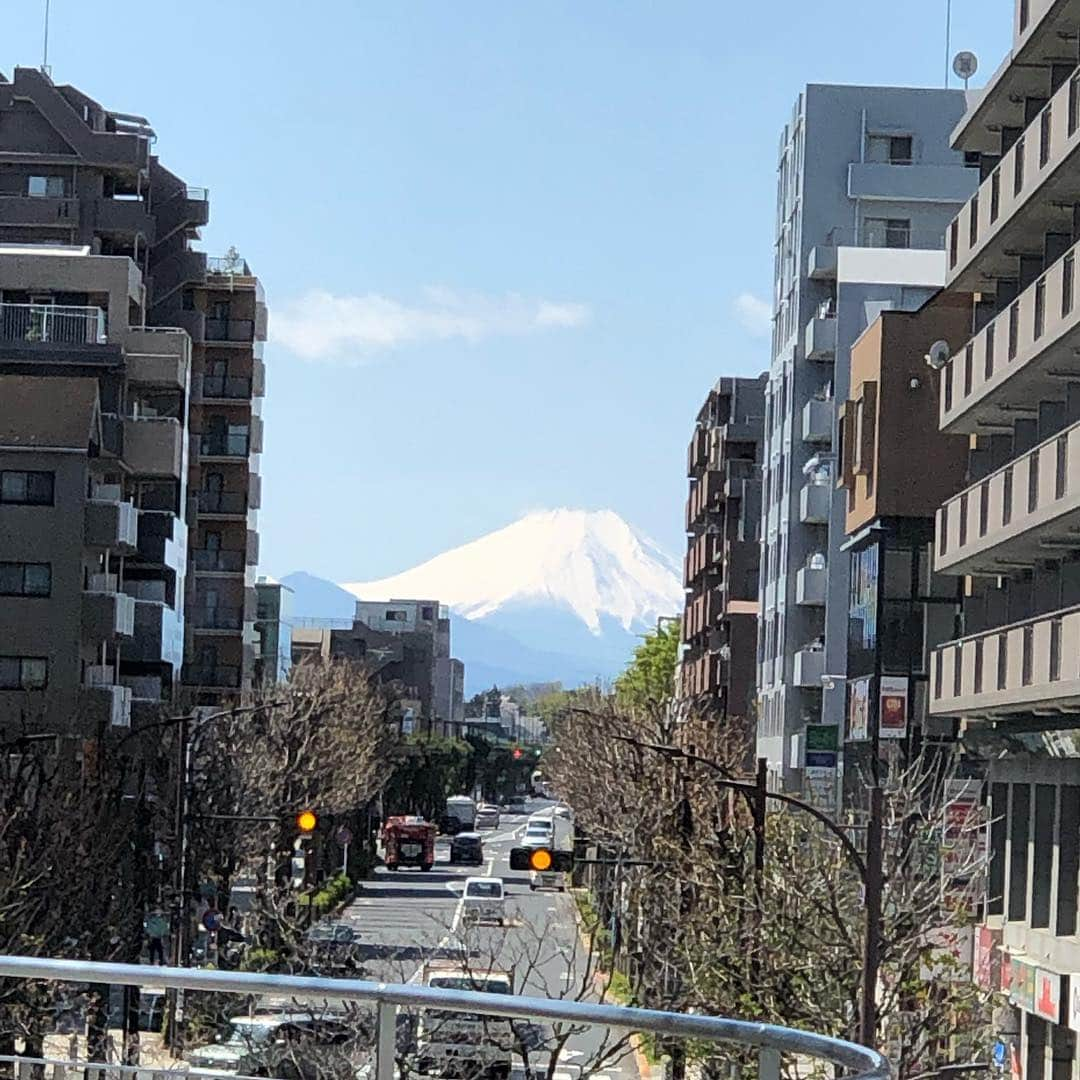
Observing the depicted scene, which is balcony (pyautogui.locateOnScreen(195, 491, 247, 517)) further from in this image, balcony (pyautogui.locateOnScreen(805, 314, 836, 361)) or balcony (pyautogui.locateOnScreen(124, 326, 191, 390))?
balcony (pyautogui.locateOnScreen(805, 314, 836, 361))

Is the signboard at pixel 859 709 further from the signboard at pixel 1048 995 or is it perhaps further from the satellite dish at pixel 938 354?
the signboard at pixel 1048 995

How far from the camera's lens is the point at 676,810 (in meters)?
47.3

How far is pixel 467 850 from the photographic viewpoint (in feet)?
400

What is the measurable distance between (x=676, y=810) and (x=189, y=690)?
44.0m

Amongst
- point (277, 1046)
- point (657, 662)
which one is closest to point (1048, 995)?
point (277, 1046)

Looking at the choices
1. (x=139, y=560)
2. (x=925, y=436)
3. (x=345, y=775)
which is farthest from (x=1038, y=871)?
(x=345, y=775)

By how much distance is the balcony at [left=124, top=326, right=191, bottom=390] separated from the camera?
74375 millimetres

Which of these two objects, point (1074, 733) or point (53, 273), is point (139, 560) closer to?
point (53, 273)

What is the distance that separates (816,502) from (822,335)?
5.26 meters

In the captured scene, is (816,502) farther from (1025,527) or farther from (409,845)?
(409,845)

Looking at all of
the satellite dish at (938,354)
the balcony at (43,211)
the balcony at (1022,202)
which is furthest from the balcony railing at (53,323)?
the balcony at (1022,202)

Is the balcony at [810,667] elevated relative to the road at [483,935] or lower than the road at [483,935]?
elevated

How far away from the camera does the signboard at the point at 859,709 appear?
184ft

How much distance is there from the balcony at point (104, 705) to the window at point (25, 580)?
303 centimetres
